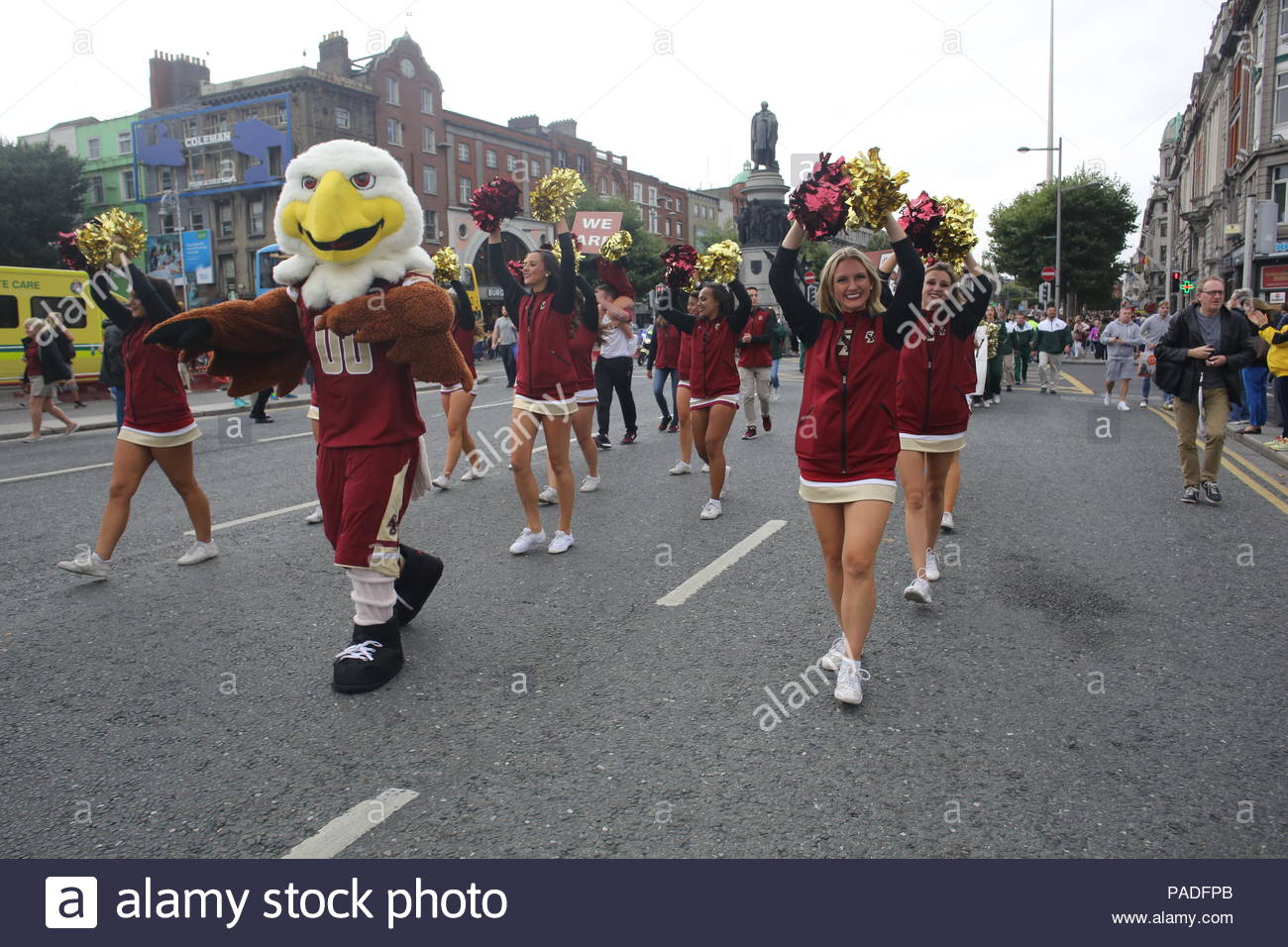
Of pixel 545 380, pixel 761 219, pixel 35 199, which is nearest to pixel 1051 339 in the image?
pixel 545 380

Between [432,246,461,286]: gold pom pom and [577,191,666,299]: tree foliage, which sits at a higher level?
[577,191,666,299]: tree foliage

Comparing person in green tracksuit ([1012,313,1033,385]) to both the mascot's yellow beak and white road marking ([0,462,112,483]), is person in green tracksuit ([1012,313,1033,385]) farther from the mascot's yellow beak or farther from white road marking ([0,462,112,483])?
the mascot's yellow beak

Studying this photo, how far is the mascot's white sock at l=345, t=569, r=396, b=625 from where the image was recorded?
408 centimetres

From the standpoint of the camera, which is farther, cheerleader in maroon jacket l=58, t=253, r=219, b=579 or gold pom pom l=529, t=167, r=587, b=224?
gold pom pom l=529, t=167, r=587, b=224

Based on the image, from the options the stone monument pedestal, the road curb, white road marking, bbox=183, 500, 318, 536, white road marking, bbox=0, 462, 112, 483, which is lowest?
white road marking, bbox=183, 500, 318, 536

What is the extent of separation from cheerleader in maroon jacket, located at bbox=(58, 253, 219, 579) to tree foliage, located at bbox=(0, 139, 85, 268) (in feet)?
133

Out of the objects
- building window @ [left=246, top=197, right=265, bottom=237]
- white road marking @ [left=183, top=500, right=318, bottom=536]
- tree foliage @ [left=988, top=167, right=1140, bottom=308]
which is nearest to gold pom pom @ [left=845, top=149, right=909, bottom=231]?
white road marking @ [left=183, top=500, right=318, bottom=536]

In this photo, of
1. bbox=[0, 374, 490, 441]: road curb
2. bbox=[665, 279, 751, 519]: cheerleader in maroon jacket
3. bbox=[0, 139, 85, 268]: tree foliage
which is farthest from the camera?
bbox=[0, 139, 85, 268]: tree foliage

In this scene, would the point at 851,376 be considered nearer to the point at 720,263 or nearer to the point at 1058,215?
the point at 720,263

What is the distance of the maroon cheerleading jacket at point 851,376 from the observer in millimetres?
3828

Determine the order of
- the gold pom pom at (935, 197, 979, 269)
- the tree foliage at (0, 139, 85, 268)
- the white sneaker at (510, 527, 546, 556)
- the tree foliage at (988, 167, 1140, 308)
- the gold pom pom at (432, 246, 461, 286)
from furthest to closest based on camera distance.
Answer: the tree foliage at (988, 167, 1140, 308), the tree foliage at (0, 139, 85, 268), the gold pom pom at (432, 246, 461, 286), the white sneaker at (510, 527, 546, 556), the gold pom pom at (935, 197, 979, 269)

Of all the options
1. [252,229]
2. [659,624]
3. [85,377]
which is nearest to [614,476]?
[659,624]

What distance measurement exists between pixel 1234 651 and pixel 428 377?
386 centimetres

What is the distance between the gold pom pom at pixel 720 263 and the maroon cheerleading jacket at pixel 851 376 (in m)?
3.91
